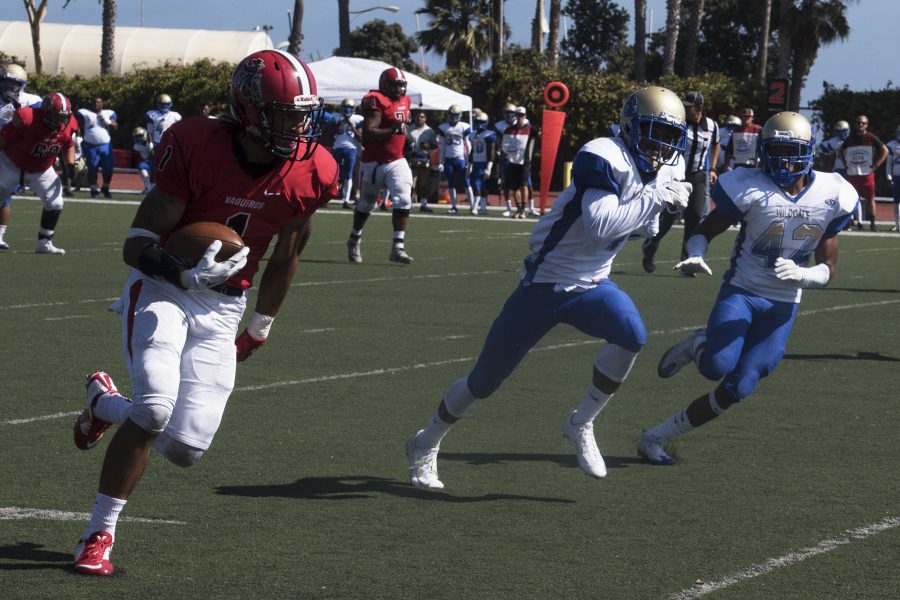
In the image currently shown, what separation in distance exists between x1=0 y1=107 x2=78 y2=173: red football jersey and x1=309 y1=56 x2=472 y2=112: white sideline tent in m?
14.0

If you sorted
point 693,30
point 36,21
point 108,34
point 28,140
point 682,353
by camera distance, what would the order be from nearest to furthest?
point 682,353 → point 28,140 → point 108,34 → point 693,30 → point 36,21

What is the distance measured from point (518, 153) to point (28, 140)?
11971mm

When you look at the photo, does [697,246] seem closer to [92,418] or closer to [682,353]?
[682,353]

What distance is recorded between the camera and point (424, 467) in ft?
20.2

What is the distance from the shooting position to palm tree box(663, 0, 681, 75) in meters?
40.9

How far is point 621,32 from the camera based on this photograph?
273 feet

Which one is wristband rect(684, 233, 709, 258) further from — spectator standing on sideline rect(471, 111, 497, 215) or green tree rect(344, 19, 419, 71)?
green tree rect(344, 19, 419, 71)

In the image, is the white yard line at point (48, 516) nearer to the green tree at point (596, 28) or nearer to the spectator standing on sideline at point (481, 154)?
the spectator standing on sideline at point (481, 154)

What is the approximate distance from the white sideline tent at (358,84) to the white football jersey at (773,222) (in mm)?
22527

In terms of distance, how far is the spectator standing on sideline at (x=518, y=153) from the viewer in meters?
25.7

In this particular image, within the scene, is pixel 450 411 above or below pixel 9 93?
below

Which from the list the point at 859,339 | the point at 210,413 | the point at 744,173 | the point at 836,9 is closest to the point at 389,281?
the point at 859,339

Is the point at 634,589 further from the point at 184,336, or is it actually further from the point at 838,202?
the point at 838,202

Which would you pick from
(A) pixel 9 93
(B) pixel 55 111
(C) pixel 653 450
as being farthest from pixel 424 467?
(A) pixel 9 93
